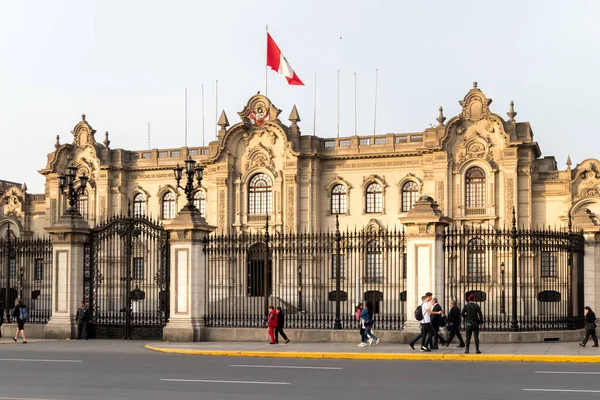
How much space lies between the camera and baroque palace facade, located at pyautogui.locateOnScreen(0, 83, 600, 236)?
54844 mm

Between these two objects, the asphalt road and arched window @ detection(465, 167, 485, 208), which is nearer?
the asphalt road

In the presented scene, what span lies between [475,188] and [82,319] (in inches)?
1283

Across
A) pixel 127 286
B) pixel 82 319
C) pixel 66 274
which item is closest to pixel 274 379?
pixel 127 286

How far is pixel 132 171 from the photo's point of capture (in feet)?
213

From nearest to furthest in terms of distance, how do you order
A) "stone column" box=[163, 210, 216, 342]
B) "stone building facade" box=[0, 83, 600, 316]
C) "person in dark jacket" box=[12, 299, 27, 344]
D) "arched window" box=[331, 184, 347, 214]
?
"stone column" box=[163, 210, 216, 342] → "person in dark jacket" box=[12, 299, 27, 344] → "stone building facade" box=[0, 83, 600, 316] → "arched window" box=[331, 184, 347, 214]

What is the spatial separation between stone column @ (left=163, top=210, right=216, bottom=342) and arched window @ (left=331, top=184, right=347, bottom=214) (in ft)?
104

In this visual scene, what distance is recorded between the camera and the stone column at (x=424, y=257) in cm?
2598

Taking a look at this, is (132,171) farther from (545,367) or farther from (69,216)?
(545,367)

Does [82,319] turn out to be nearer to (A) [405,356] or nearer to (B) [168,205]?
(A) [405,356]

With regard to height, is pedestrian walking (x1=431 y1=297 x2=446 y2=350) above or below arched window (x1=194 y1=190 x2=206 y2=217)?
below

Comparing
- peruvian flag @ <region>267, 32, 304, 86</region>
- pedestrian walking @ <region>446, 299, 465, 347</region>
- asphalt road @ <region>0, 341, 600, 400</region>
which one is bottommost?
asphalt road @ <region>0, 341, 600, 400</region>

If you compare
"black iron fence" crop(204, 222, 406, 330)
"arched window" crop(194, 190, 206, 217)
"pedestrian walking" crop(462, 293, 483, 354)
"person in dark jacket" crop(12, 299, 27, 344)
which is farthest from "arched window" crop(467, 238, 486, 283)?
"arched window" crop(194, 190, 206, 217)

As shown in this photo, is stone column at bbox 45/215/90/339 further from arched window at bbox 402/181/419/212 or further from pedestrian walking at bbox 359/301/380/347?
arched window at bbox 402/181/419/212

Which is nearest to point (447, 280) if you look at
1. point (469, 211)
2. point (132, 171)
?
point (469, 211)
